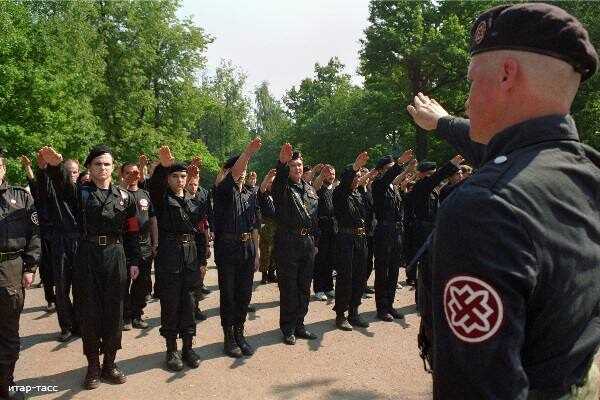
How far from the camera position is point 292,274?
6.25 metres

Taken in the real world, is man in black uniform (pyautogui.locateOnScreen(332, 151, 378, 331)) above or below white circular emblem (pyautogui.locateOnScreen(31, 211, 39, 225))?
below

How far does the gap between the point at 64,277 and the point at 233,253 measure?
99.8 inches

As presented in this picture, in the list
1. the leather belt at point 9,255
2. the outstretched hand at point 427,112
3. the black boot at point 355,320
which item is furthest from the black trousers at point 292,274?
the outstretched hand at point 427,112

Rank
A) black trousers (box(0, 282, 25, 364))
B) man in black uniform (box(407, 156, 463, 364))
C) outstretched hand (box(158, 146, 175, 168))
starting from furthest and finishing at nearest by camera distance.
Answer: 1. outstretched hand (box(158, 146, 175, 168))
2. black trousers (box(0, 282, 25, 364))
3. man in black uniform (box(407, 156, 463, 364))

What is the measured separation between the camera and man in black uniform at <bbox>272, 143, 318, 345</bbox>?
6.23m

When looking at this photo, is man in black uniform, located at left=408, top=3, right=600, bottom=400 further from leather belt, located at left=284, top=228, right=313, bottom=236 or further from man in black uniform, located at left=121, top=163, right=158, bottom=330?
man in black uniform, located at left=121, top=163, right=158, bottom=330

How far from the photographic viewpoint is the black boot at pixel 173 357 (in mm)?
5148

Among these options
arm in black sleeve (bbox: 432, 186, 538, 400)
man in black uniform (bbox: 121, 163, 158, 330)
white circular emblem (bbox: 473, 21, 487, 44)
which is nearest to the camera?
arm in black sleeve (bbox: 432, 186, 538, 400)

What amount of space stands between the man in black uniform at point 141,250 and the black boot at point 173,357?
Result: 5.17 ft

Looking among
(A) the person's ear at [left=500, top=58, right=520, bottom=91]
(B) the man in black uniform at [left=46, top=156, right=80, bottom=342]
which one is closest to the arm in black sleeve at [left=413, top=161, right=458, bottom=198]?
(A) the person's ear at [left=500, top=58, right=520, bottom=91]

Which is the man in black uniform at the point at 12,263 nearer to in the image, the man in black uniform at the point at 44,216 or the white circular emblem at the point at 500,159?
the man in black uniform at the point at 44,216

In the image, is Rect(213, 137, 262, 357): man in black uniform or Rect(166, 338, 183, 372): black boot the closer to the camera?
Result: Rect(166, 338, 183, 372): black boot

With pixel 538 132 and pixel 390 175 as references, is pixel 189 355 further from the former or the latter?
pixel 538 132

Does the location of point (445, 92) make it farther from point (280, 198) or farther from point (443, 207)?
point (443, 207)
